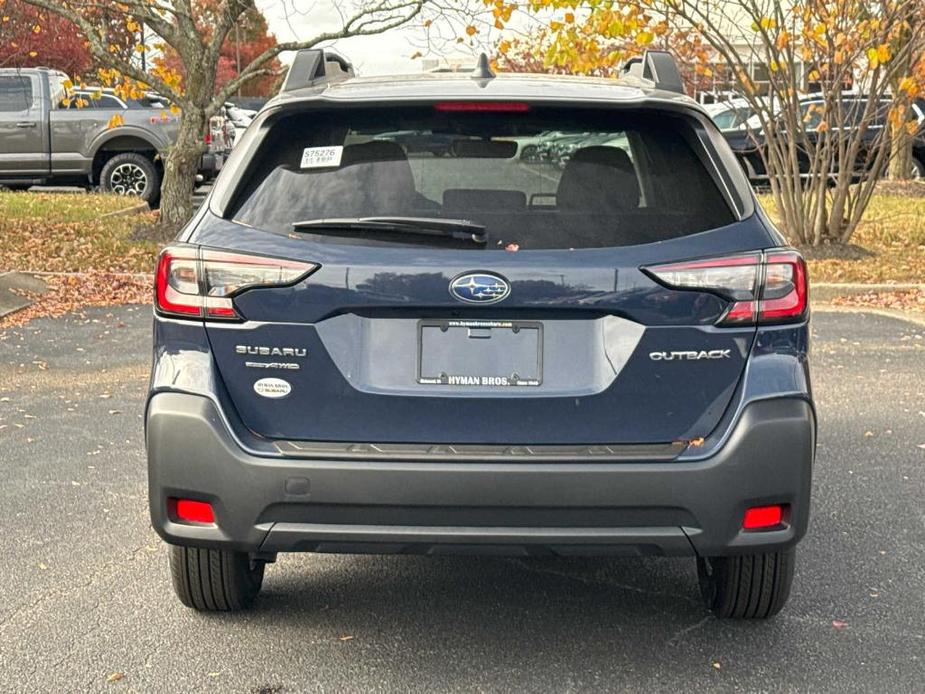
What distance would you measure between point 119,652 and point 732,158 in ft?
7.63

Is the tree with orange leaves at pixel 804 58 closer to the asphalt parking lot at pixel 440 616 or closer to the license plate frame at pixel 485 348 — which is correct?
the asphalt parking lot at pixel 440 616

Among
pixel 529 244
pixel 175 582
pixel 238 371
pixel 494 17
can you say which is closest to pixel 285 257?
pixel 238 371

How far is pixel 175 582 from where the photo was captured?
4078mm

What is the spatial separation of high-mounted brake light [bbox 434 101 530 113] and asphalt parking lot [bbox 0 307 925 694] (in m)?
1.62

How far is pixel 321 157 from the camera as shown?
145 inches

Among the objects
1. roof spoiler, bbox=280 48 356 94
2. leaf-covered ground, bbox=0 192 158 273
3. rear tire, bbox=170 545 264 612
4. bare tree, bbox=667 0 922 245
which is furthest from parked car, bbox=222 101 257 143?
rear tire, bbox=170 545 264 612

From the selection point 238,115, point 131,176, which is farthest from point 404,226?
point 238,115

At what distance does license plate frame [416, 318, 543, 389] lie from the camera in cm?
338

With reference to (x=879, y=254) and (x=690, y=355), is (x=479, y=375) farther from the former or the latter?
(x=879, y=254)

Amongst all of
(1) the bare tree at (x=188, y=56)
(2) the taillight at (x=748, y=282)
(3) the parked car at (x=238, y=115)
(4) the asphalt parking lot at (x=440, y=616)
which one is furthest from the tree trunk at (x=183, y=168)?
(3) the parked car at (x=238, y=115)

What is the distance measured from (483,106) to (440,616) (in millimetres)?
1660

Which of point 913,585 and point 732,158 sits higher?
point 732,158

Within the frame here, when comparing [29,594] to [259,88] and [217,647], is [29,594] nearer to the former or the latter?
[217,647]

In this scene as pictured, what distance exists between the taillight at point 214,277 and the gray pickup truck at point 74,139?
17036 millimetres
